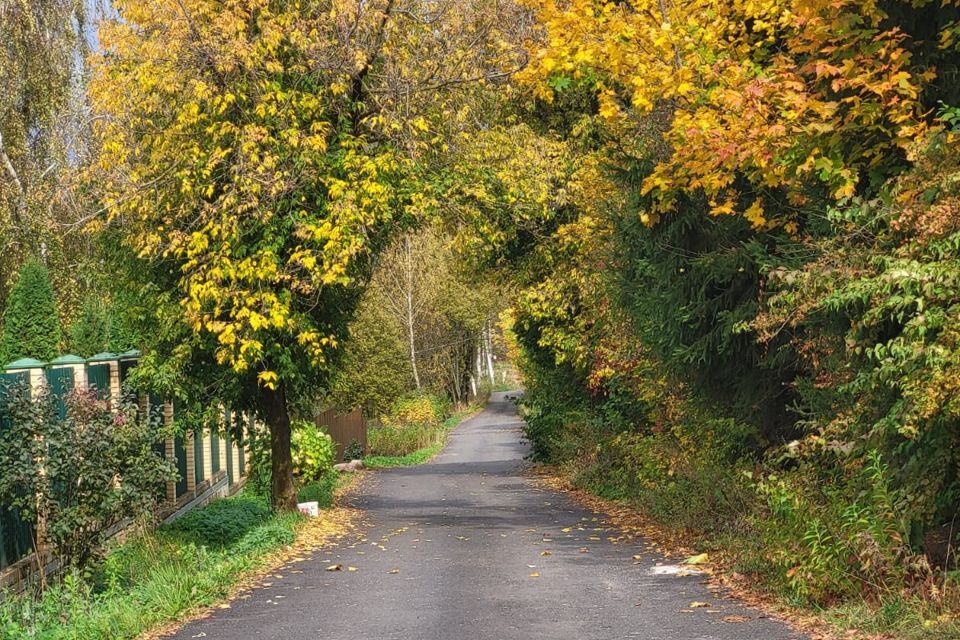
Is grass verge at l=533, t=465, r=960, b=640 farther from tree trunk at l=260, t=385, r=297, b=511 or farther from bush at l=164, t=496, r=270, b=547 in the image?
bush at l=164, t=496, r=270, b=547

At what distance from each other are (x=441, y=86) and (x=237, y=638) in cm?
1079

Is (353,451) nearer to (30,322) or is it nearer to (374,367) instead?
(374,367)

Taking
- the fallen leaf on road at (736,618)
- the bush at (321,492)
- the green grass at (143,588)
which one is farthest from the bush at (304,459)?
the fallen leaf on road at (736,618)

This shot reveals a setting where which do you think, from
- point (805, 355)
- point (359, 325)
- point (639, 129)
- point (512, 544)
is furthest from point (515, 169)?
Result: point (359, 325)

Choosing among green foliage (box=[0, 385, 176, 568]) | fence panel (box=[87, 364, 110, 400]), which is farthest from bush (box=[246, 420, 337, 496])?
green foliage (box=[0, 385, 176, 568])

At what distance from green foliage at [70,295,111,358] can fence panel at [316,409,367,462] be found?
26.3ft

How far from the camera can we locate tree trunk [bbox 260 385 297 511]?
18.0 meters

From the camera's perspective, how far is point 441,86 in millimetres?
17438

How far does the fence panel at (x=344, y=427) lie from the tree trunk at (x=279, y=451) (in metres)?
15.1

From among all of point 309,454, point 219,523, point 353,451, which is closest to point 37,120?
point 309,454

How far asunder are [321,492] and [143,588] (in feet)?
39.7

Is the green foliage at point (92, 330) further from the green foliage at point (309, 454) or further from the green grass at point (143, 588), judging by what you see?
the green grass at point (143, 588)

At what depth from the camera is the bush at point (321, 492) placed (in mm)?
21070

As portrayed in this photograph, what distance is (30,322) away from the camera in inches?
979
